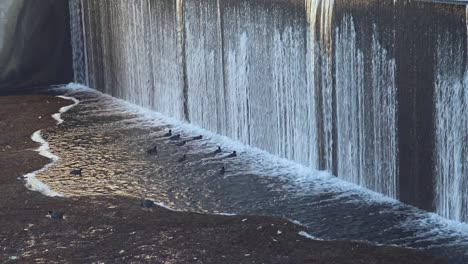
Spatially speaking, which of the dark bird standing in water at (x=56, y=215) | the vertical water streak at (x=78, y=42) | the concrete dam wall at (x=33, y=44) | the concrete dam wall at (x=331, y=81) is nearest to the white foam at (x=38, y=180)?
the dark bird standing in water at (x=56, y=215)

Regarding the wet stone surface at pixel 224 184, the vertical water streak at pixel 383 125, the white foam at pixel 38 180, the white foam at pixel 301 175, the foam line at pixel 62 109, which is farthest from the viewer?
the foam line at pixel 62 109

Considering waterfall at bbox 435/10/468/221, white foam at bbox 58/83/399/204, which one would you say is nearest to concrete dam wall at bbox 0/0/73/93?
white foam at bbox 58/83/399/204

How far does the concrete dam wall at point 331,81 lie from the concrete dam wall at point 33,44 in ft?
7.47

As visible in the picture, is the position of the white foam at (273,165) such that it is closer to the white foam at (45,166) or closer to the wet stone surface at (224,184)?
the wet stone surface at (224,184)

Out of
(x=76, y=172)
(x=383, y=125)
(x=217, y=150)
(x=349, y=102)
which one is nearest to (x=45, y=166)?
(x=76, y=172)

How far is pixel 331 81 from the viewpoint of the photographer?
8648 mm

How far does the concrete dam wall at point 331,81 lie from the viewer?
729 cm

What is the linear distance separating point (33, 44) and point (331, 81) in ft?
23.0

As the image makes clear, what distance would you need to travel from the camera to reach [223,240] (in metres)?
7.13

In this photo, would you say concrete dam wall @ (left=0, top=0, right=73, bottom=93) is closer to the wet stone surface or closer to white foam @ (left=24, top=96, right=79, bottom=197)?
white foam @ (left=24, top=96, right=79, bottom=197)

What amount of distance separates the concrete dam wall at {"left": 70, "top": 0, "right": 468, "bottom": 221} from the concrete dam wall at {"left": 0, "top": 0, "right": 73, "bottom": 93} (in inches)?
89.6

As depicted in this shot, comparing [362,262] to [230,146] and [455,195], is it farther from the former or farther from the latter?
[230,146]

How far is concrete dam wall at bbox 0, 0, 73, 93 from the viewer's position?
46.7 feet

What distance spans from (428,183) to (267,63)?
106 inches
